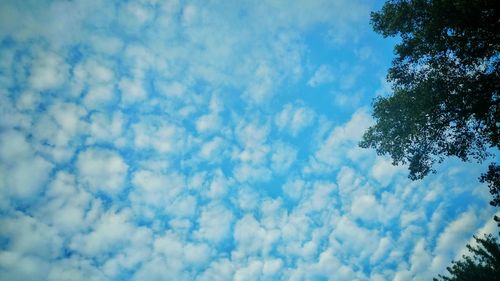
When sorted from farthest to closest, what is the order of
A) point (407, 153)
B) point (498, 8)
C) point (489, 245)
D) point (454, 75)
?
1. point (489, 245)
2. point (407, 153)
3. point (454, 75)
4. point (498, 8)

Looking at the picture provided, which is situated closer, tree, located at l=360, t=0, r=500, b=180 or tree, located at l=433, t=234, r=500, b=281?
tree, located at l=360, t=0, r=500, b=180

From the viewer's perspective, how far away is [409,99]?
14477 millimetres

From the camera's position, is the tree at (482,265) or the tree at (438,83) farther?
the tree at (482,265)

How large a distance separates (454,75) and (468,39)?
171 cm

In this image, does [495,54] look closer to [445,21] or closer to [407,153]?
[445,21]

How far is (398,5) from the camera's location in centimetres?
1565

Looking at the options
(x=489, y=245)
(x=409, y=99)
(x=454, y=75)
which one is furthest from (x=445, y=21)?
(x=489, y=245)

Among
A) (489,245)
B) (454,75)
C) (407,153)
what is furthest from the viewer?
(489,245)

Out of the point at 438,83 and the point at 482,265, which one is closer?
the point at 438,83

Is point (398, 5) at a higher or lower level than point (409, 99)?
higher

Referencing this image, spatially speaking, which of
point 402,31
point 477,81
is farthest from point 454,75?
point 402,31

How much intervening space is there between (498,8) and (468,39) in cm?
148

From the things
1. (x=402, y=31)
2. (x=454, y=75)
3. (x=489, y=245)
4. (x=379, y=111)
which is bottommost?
(x=489, y=245)

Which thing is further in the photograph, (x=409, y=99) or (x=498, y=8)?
(x=409, y=99)
